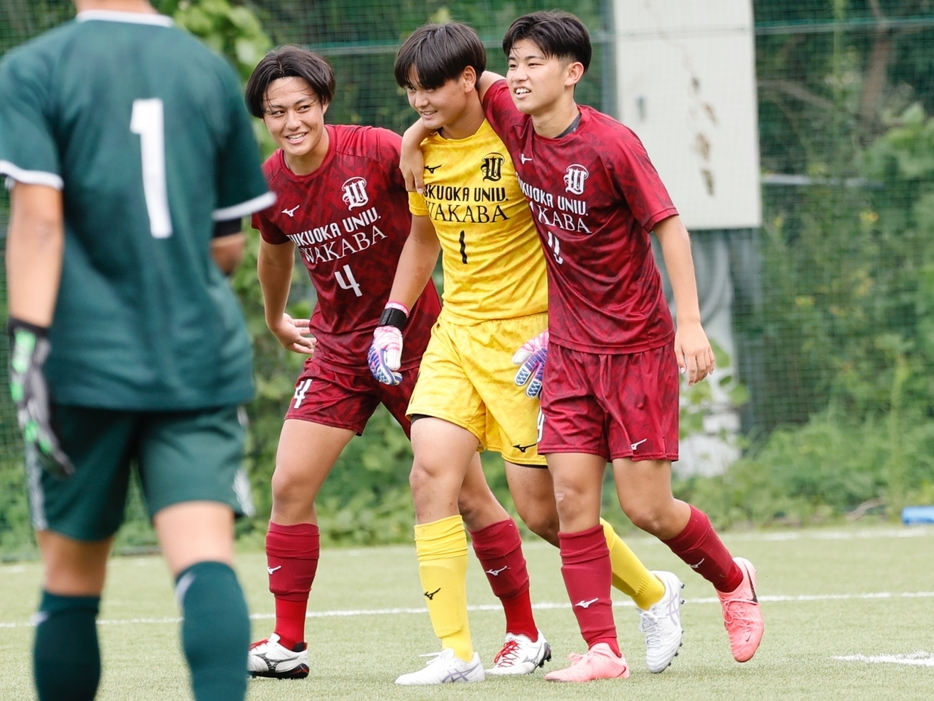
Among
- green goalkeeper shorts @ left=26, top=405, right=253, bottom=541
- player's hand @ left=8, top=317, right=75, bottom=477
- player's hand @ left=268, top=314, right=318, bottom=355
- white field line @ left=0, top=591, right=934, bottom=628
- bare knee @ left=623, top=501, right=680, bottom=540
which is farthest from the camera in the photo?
white field line @ left=0, top=591, right=934, bottom=628

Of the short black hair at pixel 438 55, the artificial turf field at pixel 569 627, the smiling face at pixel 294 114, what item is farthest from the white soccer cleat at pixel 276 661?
the short black hair at pixel 438 55

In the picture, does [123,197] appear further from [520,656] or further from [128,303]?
[520,656]

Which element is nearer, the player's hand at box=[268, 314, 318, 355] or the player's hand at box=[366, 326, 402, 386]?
the player's hand at box=[366, 326, 402, 386]

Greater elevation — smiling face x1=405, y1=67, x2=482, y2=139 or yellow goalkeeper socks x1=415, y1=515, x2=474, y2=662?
smiling face x1=405, y1=67, x2=482, y2=139

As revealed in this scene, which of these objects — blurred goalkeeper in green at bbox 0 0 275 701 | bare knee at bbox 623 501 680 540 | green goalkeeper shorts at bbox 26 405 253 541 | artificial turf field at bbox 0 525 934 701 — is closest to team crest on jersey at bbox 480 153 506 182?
bare knee at bbox 623 501 680 540

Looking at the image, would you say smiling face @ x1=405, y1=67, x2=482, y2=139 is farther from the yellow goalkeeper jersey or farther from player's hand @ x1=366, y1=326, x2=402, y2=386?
player's hand @ x1=366, y1=326, x2=402, y2=386

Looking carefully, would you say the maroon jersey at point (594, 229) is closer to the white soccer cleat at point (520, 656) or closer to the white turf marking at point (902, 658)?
the white soccer cleat at point (520, 656)

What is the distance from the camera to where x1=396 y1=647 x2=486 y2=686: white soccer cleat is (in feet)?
12.8

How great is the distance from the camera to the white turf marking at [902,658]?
3.93 m

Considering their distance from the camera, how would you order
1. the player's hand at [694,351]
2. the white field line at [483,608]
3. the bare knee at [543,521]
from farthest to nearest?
the white field line at [483,608], the bare knee at [543,521], the player's hand at [694,351]

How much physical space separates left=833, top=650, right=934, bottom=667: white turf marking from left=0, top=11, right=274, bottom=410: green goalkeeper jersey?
2.25 meters

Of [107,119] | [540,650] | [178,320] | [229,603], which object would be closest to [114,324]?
[178,320]

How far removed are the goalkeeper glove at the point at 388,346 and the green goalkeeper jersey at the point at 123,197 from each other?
166cm

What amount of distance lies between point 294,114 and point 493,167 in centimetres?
62
